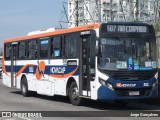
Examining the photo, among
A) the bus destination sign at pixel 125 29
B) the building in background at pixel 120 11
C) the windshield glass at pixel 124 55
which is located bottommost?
the windshield glass at pixel 124 55

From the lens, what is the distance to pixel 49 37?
1745cm

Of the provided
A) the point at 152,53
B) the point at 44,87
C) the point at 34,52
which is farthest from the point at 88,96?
the point at 34,52

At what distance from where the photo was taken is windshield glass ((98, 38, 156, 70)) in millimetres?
13500

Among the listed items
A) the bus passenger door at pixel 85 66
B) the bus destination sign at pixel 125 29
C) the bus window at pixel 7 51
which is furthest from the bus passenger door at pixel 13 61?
the bus destination sign at pixel 125 29

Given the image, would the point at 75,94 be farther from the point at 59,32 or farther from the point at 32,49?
the point at 32,49

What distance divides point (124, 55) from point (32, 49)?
6638mm

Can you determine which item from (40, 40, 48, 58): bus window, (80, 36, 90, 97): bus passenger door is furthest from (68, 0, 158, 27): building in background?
(80, 36, 90, 97): bus passenger door

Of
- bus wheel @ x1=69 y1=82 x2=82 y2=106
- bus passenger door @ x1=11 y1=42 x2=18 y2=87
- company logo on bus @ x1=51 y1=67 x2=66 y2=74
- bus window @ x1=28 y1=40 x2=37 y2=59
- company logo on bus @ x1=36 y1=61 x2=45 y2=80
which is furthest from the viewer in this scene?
bus passenger door @ x1=11 y1=42 x2=18 y2=87

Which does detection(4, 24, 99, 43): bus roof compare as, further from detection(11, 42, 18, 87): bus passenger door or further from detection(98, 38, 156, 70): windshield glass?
detection(98, 38, 156, 70): windshield glass

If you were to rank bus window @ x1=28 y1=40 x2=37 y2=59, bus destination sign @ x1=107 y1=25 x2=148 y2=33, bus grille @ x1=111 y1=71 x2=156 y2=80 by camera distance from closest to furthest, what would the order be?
bus grille @ x1=111 y1=71 x2=156 y2=80 → bus destination sign @ x1=107 y1=25 x2=148 y2=33 → bus window @ x1=28 y1=40 x2=37 y2=59

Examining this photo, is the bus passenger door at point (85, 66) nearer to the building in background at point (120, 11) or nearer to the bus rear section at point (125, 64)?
the bus rear section at point (125, 64)

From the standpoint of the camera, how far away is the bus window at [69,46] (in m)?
15.3

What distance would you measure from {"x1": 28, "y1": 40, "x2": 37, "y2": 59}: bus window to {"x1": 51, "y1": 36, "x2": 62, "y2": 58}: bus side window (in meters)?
2.03

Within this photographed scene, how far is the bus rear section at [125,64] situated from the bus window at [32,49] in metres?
5.90
